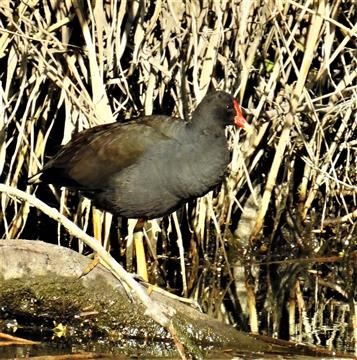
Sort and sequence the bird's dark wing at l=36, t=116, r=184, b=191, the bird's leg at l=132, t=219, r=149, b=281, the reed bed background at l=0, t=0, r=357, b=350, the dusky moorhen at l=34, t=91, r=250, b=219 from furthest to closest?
1. the reed bed background at l=0, t=0, r=357, b=350
2. the bird's leg at l=132, t=219, r=149, b=281
3. the bird's dark wing at l=36, t=116, r=184, b=191
4. the dusky moorhen at l=34, t=91, r=250, b=219

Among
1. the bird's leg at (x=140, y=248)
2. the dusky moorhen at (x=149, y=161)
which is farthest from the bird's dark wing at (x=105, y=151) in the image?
the bird's leg at (x=140, y=248)

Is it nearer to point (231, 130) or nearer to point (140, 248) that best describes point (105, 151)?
point (140, 248)

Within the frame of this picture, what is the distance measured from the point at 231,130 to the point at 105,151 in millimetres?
1172

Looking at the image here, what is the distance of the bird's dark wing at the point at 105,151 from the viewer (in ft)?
15.6

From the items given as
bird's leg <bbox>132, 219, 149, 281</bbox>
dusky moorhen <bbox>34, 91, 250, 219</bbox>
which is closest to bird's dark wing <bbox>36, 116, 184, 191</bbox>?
dusky moorhen <bbox>34, 91, 250, 219</bbox>

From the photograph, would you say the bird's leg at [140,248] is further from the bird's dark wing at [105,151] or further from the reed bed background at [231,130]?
the bird's dark wing at [105,151]

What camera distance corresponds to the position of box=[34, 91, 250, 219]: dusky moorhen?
15.3 feet

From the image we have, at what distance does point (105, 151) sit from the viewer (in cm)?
483

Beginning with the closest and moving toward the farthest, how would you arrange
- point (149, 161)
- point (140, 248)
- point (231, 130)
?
point (149, 161)
point (140, 248)
point (231, 130)

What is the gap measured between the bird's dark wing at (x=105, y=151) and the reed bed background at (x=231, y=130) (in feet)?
1.43

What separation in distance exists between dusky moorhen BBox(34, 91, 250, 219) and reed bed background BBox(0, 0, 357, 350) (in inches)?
18.9

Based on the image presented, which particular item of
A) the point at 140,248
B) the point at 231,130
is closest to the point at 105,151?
the point at 140,248

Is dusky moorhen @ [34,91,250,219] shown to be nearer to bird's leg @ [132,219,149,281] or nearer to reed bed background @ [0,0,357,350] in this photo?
bird's leg @ [132,219,149,281]

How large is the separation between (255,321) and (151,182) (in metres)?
0.88
